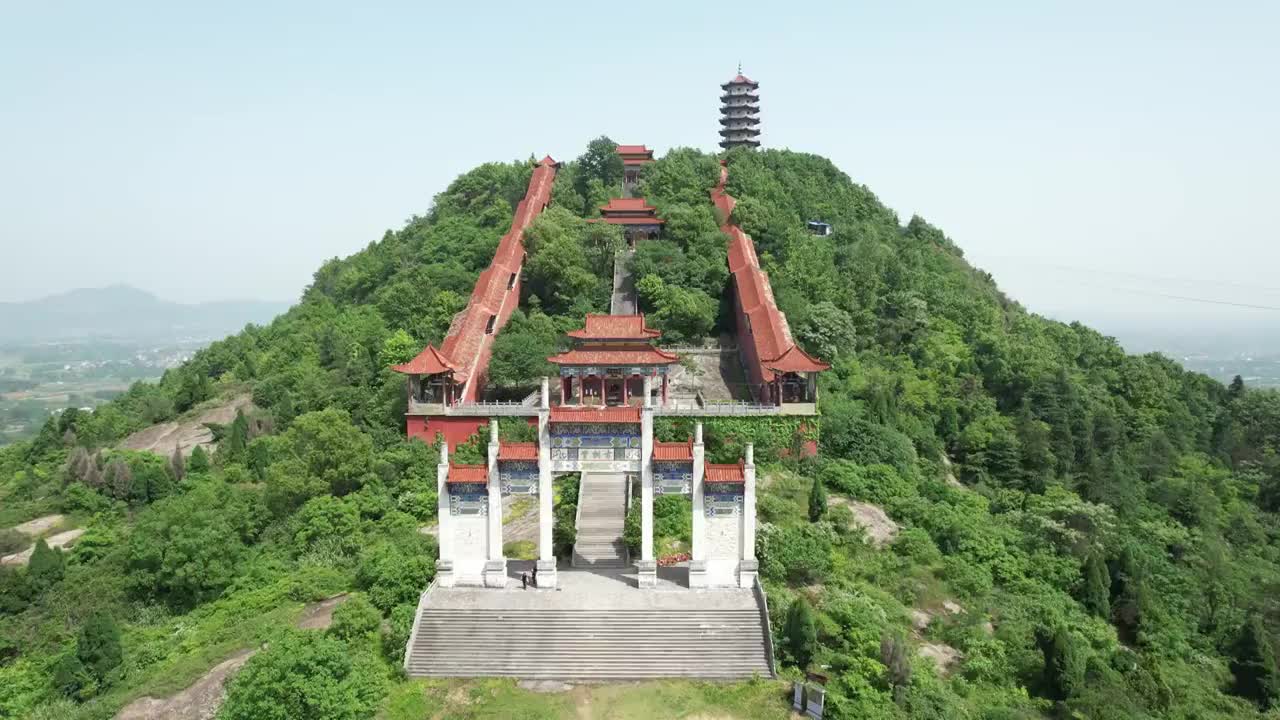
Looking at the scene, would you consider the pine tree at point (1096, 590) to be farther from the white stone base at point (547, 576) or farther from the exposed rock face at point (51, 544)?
the exposed rock face at point (51, 544)

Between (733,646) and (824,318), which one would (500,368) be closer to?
(824,318)

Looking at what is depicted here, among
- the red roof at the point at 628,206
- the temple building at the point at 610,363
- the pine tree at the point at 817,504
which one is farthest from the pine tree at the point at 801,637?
the red roof at the point at 628,206

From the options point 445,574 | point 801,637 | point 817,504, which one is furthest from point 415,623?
point 817,504

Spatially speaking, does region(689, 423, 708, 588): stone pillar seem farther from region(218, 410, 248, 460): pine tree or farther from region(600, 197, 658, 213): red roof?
region(600, 197, 658, 213): red roof

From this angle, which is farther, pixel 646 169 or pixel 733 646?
pixel 646 169

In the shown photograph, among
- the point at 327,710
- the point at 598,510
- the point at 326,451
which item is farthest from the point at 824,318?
the point at 327,710

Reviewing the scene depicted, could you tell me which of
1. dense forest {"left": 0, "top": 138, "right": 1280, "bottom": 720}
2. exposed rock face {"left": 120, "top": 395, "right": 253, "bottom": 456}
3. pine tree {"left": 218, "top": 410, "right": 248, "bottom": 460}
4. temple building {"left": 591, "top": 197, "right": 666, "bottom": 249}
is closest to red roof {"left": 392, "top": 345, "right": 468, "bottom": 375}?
dense forest {"left": 0, "top": 138, "right": 1280, "bottom": 720}

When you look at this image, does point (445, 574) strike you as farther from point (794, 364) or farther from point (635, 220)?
A: point (635, 220)
